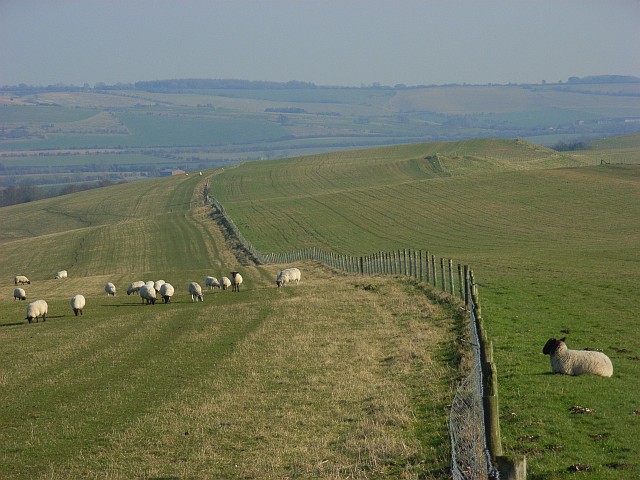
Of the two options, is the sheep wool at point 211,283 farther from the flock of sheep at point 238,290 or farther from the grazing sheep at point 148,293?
the grazing sheep at point 148,293

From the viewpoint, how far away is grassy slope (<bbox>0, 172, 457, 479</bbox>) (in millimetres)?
14539

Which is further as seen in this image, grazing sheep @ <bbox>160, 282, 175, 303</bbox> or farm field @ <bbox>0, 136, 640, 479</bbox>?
grazing sheep @ <bbox>160, 282, 175, 303</bbox>

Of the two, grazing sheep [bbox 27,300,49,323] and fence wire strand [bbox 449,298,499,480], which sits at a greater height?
fence wire strand [bbox 449,298,499,480]

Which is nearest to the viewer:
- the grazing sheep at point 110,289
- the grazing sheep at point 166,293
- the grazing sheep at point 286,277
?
the grazing sheep at point 166,293

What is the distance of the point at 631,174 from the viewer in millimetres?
96250

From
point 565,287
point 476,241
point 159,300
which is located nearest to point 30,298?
point 159,300

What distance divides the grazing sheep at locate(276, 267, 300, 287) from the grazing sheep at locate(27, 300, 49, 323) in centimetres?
1272

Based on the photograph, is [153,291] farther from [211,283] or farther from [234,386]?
[234,386]

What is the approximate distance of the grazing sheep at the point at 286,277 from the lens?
4466cm

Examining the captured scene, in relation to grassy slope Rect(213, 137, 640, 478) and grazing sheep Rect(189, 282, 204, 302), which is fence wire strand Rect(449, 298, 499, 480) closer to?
grassy slope Rect(213, 137, 640, 478)

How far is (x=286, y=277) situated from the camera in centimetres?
4516

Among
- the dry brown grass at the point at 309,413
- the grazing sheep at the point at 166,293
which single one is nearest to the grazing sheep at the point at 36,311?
the grazing sheep at the point at 166,293

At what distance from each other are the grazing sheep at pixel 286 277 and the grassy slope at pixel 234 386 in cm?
367

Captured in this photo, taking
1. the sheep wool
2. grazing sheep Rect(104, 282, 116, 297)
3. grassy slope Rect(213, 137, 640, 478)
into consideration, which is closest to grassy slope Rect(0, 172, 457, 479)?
grassy slope Rect(213, 137, 640, 478)
